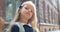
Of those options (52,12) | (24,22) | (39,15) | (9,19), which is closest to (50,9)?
(52,12)

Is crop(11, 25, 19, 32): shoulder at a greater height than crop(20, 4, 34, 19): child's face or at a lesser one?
lesser

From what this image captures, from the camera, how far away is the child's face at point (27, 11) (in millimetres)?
1316

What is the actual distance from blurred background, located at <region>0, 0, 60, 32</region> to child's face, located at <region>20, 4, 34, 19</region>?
0.06 m

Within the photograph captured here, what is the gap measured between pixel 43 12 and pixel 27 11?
182 mm

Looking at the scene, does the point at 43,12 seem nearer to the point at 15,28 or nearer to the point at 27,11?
the point at 27,11

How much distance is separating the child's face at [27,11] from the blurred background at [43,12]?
0.20 feet

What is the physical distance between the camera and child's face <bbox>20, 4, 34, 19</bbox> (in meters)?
1.32

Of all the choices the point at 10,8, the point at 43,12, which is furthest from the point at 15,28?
the point at 43,12

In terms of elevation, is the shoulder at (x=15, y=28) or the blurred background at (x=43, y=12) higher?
the blurred background at (x=43, y=12)

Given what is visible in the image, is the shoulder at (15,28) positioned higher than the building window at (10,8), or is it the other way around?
the building window at (10,8)

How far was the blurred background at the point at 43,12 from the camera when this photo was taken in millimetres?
1255

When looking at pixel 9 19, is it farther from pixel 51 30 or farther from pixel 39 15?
pixel 51 30

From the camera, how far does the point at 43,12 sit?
1414mm

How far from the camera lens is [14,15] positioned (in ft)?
4.19
